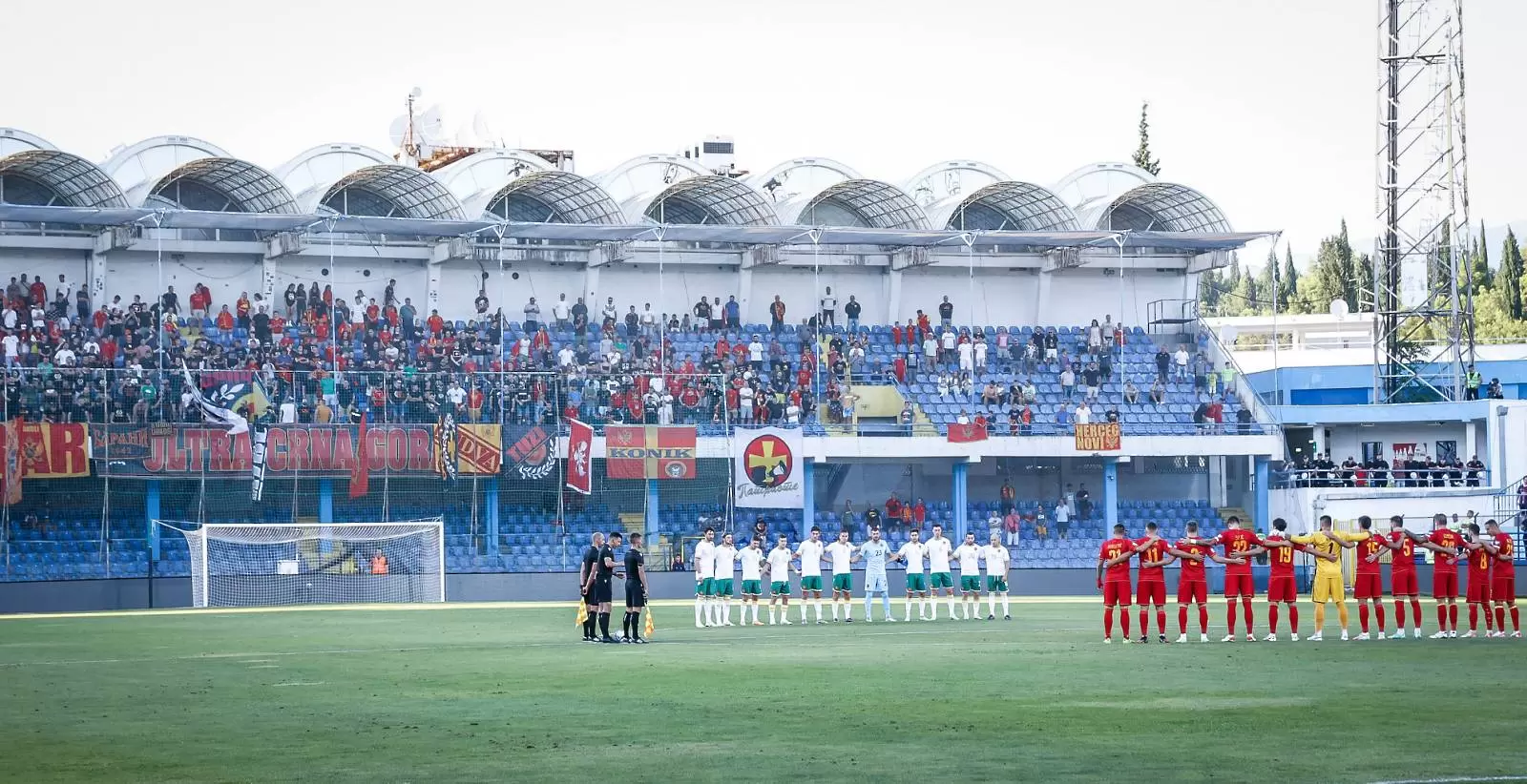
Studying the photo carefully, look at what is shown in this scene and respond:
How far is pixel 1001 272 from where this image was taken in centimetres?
6281

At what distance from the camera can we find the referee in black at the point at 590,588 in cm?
2770

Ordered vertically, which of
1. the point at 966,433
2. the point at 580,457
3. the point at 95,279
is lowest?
the point at 580,457

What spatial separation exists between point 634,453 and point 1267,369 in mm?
36030

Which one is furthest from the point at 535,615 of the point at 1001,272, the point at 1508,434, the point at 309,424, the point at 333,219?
the point at 1508,434

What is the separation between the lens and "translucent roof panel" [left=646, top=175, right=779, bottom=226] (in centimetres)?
5678

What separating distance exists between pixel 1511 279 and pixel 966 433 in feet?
241

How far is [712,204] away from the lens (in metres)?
58.0

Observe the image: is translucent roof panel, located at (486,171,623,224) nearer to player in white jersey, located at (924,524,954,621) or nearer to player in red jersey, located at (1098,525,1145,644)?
player in white jersey, located at (924,524,954,621)

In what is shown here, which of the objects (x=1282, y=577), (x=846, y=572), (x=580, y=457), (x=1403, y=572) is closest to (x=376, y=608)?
(x=580, y=457)

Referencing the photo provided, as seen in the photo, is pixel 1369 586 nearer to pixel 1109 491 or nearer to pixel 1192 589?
pixel 1192 589

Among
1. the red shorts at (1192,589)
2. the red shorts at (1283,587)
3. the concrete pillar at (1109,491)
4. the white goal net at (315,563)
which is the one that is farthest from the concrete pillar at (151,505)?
the red shorts at (1283,587)

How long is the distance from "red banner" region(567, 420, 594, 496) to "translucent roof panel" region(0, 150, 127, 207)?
14341 mm

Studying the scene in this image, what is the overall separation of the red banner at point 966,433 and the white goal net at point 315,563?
49.8ft

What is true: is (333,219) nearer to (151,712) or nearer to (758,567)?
(758,567)
